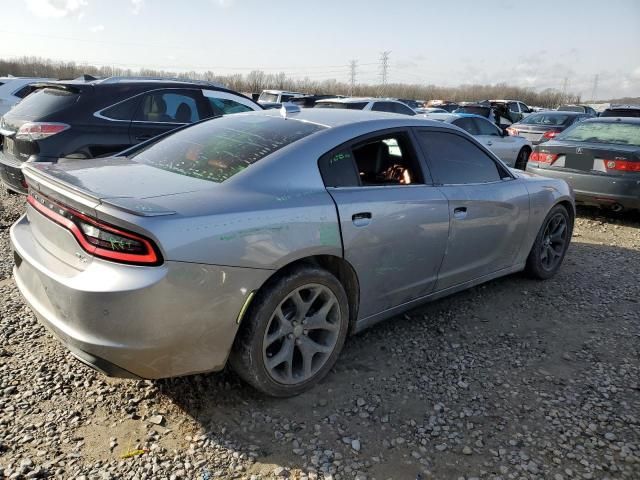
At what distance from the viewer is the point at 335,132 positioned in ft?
10.1

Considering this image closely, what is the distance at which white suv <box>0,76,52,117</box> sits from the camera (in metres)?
10.1

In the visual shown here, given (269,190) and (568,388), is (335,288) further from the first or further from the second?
(568,388)

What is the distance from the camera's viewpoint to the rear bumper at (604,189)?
21.9ft

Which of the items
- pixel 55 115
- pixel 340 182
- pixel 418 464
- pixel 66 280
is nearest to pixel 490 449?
pixel 418 464

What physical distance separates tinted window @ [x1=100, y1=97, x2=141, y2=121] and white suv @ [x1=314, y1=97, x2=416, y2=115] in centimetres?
588

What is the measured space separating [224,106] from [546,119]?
9772mm

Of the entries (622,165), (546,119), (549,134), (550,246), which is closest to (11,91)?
(550,246)

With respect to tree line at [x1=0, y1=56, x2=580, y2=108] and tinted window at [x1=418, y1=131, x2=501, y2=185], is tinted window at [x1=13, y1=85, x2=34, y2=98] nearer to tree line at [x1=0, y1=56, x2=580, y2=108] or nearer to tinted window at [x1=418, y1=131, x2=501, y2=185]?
tinted window at [x1=418, y1=131, x2=501, y2=185]

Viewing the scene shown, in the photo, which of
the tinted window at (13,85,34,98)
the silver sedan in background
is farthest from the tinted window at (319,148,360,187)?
the tinted window at (13,85,34,98)

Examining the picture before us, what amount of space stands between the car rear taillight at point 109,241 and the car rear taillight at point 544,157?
6.74m

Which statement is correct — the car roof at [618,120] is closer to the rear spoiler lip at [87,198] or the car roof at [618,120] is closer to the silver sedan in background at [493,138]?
the silver sedan in background at [493,138]

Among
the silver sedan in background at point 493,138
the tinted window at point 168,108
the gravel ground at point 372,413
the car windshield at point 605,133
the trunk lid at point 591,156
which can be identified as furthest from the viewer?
the silver sedan in background at point 493,138

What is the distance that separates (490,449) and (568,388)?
87 centimetres

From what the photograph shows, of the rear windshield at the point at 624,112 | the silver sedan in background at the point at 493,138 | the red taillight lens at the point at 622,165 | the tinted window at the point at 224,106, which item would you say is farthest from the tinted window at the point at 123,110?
the rear windshield at the point at 624,112
